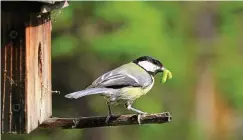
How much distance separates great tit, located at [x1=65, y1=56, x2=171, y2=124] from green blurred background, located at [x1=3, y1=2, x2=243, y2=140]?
2.22 meters

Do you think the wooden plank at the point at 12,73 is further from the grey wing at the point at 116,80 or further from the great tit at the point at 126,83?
the grey wing at the point at 116,80

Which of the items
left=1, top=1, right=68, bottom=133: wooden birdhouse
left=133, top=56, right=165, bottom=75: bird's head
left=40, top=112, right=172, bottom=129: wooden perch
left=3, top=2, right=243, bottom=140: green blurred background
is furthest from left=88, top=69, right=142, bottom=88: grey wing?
left=3, top=2, right=243, bottom=140: green blurred background

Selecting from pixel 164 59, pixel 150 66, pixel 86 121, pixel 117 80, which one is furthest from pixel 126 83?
pixel 164 59

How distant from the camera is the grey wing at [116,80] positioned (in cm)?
431

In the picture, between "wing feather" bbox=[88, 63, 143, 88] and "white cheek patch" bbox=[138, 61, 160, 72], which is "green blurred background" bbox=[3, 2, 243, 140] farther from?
"wing feather" bbox=[88, 63, 143, 88]

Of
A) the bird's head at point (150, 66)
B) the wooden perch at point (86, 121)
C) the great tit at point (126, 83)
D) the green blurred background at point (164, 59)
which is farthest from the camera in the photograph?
the green blurred background at point (164, 59)

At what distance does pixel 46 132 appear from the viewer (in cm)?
823

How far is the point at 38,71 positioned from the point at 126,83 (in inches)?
31.5

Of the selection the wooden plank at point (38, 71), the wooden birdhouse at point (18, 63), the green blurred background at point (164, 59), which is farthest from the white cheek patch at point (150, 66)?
the green blurred background at point (164, 59)

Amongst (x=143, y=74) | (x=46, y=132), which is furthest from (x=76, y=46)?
(x=143, y=74)

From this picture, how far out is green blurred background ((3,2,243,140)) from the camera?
7711 millimetres

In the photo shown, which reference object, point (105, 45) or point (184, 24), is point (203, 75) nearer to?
point (184, 24)

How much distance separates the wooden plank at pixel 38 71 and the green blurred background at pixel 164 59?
2874 mm

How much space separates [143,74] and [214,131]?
16.3ft
